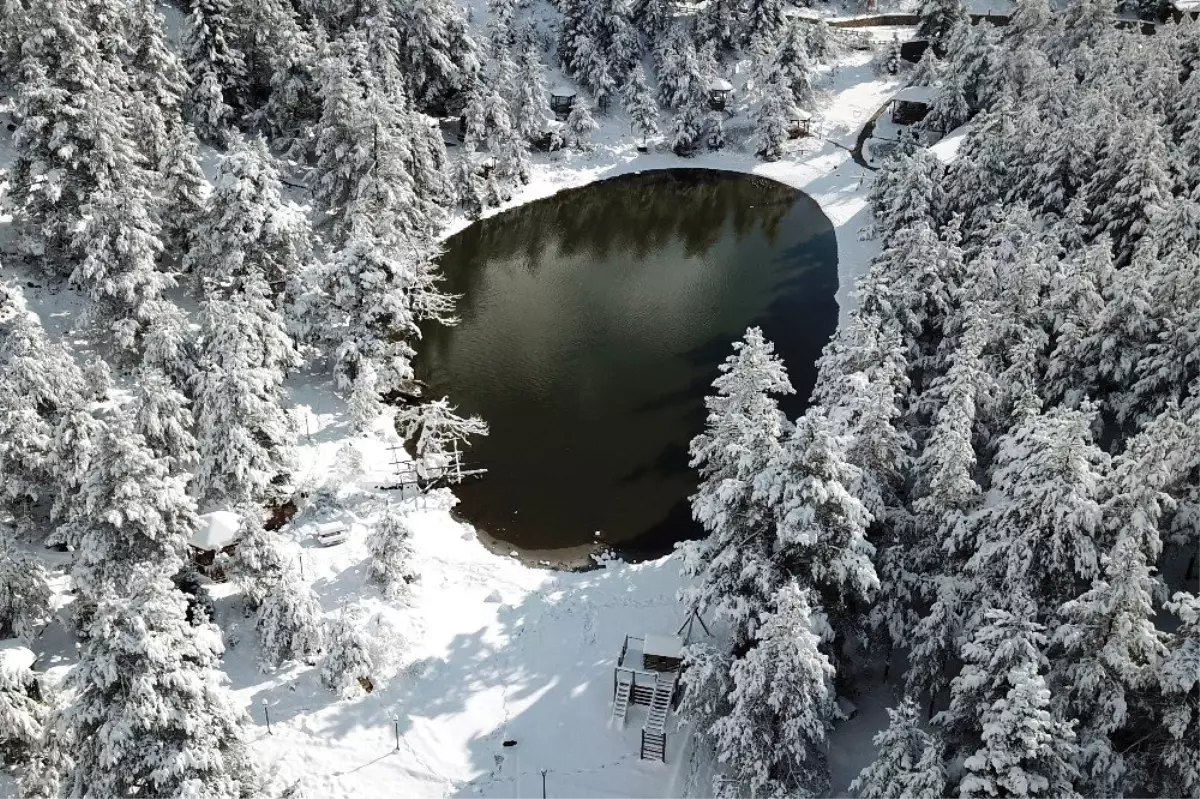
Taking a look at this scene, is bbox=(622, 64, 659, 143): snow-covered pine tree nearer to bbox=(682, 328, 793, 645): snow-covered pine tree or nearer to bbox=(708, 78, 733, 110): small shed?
bbox=(708, 78, 733, 110): small shed

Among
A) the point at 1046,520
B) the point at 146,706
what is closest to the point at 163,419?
the point at 146,706

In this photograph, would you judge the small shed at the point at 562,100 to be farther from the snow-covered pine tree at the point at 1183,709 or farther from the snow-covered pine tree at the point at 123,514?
the snow-covered pine tree at the point at 1183,709

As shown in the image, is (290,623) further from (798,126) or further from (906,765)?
(798,126)

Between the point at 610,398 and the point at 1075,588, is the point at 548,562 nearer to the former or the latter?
the point at 610,398

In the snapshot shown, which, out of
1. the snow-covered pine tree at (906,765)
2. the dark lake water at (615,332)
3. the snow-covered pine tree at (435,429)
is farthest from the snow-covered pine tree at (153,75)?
the snow-covered pine tree at (906,765)

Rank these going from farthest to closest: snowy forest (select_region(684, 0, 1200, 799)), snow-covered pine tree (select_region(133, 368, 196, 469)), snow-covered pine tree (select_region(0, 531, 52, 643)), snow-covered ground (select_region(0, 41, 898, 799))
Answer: snow-covered pine tree (select_region(133, 368, 196, 469)) → snow-covered pine tree (select_region(0, 531, 52, 643)) → snow-covered ground (select_region(0, 41, 898, 799)) → snowy forest (select_region(684, 0, 1200, 799))

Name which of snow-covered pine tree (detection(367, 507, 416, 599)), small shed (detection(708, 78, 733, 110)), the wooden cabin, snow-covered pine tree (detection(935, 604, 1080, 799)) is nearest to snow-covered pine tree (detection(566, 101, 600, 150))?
the wooden cabin

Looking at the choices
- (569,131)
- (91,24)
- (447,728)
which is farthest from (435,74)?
(447,728)
